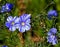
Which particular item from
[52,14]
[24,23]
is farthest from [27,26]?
[52,14]

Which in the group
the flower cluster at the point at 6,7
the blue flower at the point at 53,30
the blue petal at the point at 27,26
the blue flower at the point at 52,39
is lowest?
the blue flower at the point at 52,39

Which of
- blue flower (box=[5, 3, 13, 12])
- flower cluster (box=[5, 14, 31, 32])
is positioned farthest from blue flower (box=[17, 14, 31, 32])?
blue flower (box=[5, 3, 13, 12])

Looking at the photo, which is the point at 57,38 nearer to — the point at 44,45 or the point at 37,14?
the point at 44,45

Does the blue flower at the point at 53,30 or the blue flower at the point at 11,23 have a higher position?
the blue flower at the point at 11,23

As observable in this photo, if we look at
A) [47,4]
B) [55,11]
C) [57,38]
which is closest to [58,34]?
[57,38]

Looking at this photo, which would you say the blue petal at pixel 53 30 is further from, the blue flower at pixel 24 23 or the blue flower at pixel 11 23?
the blue flower at pixel 11 23

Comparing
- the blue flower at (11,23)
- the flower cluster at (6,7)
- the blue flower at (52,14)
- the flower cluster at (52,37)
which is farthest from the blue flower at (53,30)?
the flower cluster at (6,7)

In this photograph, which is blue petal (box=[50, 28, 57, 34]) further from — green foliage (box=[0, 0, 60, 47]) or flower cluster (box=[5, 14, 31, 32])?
flower cluster (box=[5, 14, 31, 32])

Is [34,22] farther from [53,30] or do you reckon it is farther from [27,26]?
[53,30]
